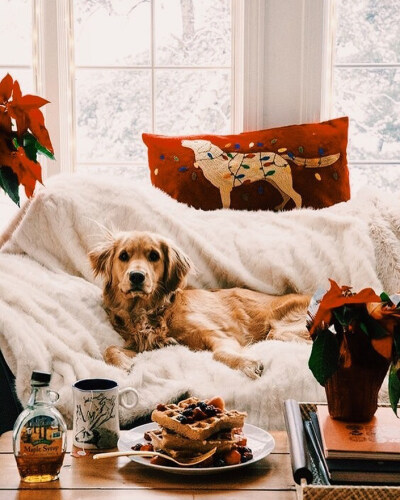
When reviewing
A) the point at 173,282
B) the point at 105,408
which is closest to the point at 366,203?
the point at 173,282

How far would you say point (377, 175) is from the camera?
3.27m

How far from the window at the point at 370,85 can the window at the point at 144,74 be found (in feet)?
1.49

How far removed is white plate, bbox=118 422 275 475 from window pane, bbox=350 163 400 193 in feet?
6.31

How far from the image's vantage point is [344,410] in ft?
4.61

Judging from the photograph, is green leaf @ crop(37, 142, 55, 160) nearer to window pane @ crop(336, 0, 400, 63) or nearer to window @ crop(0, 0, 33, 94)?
window @ crop(0, 0, 33, 94)

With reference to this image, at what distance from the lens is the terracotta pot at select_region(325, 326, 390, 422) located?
1366 millimetres

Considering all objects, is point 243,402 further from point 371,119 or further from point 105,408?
point 371,119

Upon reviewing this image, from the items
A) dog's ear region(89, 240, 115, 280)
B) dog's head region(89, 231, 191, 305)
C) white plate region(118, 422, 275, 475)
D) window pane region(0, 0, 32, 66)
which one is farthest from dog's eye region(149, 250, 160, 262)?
window pane region(0, 0, 32, 66)

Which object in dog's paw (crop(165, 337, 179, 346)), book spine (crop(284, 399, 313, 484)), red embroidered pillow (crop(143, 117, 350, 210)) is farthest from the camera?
red embroidered pillow (crop(143, 117, 350, 210))

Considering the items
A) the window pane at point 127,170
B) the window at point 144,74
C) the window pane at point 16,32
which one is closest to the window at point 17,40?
the window pane at point 16,32

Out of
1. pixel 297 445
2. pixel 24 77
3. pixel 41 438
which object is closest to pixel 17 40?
pixel 24 77

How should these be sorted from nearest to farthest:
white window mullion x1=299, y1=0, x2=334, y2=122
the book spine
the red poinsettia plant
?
the red poinsettia plant, the book spine, white window mullion x1=299, y1=0, x2=334, y2=122

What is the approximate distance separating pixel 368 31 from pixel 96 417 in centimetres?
226

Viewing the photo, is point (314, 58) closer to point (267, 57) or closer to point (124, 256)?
point (267, 57)
